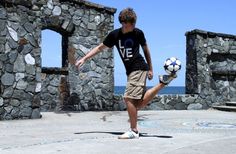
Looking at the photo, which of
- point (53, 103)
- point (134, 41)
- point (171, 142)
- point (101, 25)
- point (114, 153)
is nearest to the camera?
point (114, 153)

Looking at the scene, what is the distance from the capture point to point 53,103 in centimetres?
1101

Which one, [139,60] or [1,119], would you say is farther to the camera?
[1,119]

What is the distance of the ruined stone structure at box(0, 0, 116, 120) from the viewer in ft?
27.2

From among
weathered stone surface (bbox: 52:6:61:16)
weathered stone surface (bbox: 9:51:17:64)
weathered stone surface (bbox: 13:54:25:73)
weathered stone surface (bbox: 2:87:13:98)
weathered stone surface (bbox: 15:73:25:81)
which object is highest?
weathered stone surface (bbox: 52:6:61:16)

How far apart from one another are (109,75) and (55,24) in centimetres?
207

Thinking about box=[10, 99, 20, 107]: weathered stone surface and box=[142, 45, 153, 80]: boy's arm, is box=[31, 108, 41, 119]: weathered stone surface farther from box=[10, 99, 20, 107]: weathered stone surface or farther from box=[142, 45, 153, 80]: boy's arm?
box=[142, 45, 153, 80]: boy's arm

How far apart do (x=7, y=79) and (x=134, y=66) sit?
3.45 metres

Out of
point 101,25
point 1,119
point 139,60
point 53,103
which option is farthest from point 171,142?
point 101,25

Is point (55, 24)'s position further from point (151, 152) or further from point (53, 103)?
point (151, 152)

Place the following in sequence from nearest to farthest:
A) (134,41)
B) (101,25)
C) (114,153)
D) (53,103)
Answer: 1. (114,153)
2. (134,41)
3. (53,103)
4. (101,25)

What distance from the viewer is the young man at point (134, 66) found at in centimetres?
556

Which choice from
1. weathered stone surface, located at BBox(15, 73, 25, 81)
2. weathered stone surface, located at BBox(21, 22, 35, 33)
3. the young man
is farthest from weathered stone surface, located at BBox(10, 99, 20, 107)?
the young man

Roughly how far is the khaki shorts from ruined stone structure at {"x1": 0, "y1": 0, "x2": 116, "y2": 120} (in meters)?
3.40

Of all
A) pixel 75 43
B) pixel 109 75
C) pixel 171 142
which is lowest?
pixel 171 142
